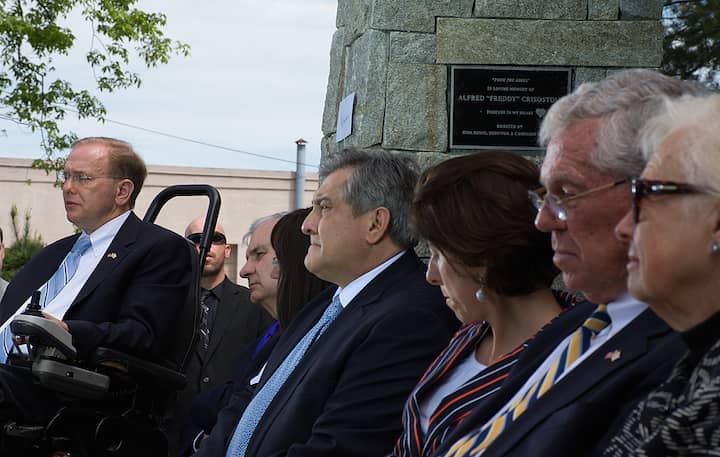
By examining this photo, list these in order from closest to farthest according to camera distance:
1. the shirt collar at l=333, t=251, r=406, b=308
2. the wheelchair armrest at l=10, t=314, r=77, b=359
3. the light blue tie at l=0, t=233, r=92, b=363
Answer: the shirt collar at l=333, t=251, r=406, b=308 → the wheelchair armrest at l=10, t=314, r=77, b=359 → the light blue tie at l=0, t=233, r=92, b=363

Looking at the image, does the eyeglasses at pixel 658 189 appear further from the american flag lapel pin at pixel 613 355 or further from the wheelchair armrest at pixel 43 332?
the wheelchair armrest at pixel 43 332

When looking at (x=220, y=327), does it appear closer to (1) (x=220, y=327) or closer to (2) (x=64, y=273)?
(1) (x=220, y=327)

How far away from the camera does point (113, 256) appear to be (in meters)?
4.30

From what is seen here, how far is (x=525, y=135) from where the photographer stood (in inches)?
165

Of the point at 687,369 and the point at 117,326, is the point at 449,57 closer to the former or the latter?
the point at 117,326

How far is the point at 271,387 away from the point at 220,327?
205 cm

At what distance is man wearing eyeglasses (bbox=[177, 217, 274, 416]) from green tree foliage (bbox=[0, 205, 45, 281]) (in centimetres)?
1168

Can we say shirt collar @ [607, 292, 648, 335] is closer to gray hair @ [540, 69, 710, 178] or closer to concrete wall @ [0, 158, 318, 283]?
gray hair @ [540, 69, 710, 178]

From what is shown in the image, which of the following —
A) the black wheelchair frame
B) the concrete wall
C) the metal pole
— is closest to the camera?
the black wheelchair frame

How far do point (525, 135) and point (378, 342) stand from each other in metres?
1.55

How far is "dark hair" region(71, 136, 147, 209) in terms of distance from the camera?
15.0 ft

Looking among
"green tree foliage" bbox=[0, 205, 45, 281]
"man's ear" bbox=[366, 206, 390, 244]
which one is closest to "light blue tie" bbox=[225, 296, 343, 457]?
→ "man's ear" bbox=[366, 206, 390, 244]

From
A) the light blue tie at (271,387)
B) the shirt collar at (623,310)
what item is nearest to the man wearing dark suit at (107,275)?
the light blue tie at (271,387)

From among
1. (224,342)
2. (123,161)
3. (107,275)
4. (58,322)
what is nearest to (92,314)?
(107,275)
